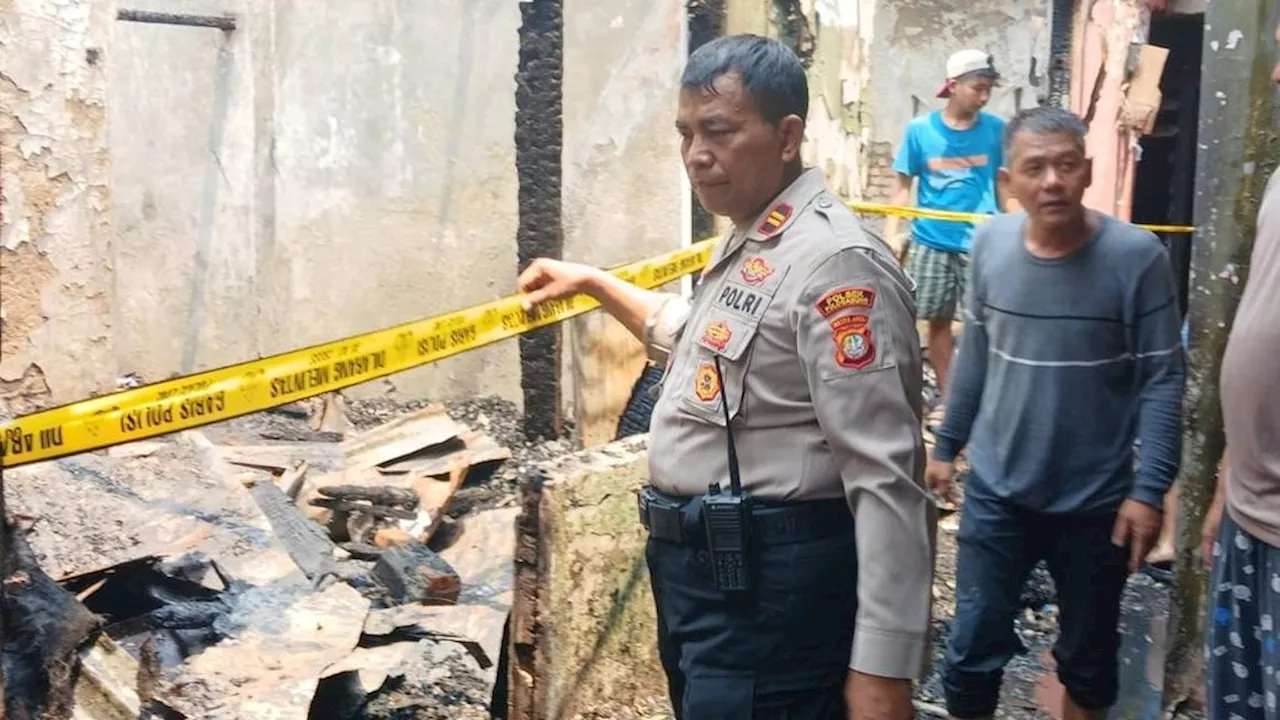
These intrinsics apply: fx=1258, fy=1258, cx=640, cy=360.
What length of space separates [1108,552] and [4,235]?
3.46 metres

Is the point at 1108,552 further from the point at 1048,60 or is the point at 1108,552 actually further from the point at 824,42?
the point at 1048,60

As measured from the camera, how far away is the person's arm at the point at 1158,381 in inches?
119

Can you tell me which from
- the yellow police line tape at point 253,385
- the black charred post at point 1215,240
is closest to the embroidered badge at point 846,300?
the black charred post at point 1215,240

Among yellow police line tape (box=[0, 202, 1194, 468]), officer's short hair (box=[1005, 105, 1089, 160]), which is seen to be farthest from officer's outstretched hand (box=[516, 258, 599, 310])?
officer's short hair (box=[1005, 105, 1089, 160])

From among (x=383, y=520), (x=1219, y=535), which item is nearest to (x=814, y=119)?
(x=383, y=520)

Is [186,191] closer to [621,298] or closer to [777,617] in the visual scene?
[621,298]

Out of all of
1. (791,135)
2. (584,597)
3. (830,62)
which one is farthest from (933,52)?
(791,135)

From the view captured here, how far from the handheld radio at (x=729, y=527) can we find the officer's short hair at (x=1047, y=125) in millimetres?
1658

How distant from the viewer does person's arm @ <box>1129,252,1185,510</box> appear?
303 centimetres

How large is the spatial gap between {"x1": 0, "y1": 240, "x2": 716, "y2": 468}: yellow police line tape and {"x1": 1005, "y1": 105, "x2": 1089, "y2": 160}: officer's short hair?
1.42m

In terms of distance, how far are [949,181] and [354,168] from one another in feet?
13.6

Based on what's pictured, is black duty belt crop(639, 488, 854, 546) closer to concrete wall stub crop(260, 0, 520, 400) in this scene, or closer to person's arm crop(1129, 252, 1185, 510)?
person's arm crop(1129, 252, 1185, 510)

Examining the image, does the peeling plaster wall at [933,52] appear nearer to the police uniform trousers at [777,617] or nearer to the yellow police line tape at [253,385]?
the yellow police line tape at [253,385]

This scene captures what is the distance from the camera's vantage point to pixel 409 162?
8492 millimetres
